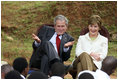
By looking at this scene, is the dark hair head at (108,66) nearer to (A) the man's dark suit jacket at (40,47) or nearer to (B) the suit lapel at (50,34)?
(A) the man's dark suit jacket at (40,47)

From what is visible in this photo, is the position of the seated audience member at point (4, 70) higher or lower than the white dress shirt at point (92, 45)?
lower

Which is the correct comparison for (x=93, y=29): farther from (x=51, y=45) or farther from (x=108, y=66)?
(x=108, y=66)

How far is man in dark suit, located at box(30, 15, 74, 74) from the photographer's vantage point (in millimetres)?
5379

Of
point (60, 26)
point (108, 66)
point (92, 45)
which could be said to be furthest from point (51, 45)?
point (108, 66)

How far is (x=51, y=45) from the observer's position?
5445 mm

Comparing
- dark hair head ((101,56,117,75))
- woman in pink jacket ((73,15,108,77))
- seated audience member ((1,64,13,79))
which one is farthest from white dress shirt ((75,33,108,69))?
seated audience member ((1,64,13,79))

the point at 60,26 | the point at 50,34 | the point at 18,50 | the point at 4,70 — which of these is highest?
the point at 60,26

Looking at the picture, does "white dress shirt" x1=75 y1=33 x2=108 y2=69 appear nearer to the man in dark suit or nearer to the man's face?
the man in dark suit

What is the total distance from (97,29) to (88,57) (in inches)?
28.2

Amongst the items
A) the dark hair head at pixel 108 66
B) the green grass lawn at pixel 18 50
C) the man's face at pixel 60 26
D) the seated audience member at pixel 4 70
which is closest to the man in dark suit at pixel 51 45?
the man's face at pixel 60 26

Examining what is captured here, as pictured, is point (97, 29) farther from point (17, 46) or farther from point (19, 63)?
point (17, 46)

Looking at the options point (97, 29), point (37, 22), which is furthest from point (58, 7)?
point (97, 29)

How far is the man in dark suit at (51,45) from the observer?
5.38 metres

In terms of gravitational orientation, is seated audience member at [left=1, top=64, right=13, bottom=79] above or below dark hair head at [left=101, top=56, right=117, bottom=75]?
below
